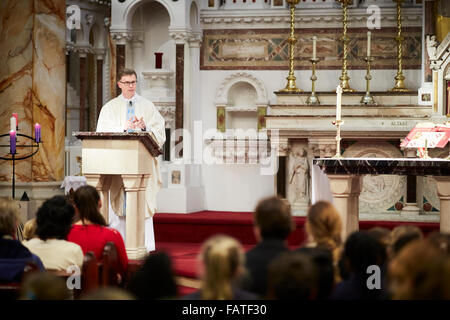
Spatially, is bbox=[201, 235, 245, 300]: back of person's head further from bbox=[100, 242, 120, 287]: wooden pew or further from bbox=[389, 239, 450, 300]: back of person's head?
bbox=[100, 242, 120, 287]: wooden pew

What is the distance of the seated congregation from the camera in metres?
2.55

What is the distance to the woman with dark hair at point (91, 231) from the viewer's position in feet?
15.7

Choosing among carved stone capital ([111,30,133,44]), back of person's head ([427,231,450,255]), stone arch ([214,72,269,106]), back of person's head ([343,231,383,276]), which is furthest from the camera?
stone arch ([214,72,269,106])

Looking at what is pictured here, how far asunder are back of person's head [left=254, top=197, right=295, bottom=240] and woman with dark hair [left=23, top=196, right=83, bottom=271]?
1.25m

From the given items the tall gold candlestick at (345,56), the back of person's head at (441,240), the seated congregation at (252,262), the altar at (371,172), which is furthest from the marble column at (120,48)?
the back of person's head at (441,240)

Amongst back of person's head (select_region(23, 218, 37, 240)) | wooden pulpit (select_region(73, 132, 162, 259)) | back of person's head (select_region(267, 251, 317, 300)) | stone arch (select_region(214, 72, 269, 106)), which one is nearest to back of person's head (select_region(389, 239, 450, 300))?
back of person's head (select_region(267, 251, 317, 300))

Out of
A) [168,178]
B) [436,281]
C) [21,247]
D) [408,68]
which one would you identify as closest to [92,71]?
[168,178]

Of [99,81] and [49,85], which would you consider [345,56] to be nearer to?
[49,85]

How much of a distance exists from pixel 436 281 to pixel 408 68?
8.87 metres

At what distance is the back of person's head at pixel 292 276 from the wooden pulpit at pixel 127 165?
174 inches

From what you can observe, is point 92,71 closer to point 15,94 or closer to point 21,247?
point 15,94

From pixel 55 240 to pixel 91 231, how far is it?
45 centimetres

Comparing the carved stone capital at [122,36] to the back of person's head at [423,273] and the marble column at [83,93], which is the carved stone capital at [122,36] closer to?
the marble column at [83,93]

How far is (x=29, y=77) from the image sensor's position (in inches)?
345
